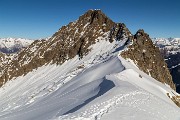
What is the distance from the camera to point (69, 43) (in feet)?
441

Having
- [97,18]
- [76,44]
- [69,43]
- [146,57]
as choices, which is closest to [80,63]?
[76,44]

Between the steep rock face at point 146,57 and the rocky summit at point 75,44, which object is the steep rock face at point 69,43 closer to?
the rocky summit at point 75,44

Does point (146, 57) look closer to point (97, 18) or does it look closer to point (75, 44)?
point (75, 44)

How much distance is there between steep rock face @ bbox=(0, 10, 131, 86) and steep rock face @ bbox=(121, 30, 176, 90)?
42.7ft

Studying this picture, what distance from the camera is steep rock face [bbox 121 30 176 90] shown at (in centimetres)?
8791

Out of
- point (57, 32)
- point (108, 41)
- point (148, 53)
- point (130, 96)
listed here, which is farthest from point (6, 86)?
point (130, 96)

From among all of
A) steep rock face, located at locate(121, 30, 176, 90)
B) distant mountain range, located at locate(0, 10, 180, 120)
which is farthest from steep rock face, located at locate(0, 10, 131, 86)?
steep rock face, located at locate(121, 30, 176, 90)

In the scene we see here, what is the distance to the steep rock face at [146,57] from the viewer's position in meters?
87.9

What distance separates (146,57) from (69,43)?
48482mm

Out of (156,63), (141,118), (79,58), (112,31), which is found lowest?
(141,118)

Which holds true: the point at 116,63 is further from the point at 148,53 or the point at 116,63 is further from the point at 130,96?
the point at 130,96

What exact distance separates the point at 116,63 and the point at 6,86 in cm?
6857

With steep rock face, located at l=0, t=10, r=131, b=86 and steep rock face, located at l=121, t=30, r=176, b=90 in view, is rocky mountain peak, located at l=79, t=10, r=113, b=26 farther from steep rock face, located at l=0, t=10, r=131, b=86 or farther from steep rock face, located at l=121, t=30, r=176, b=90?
steep rock face, located at l=121, t=30, r=176, b=90

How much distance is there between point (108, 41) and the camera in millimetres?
118562
